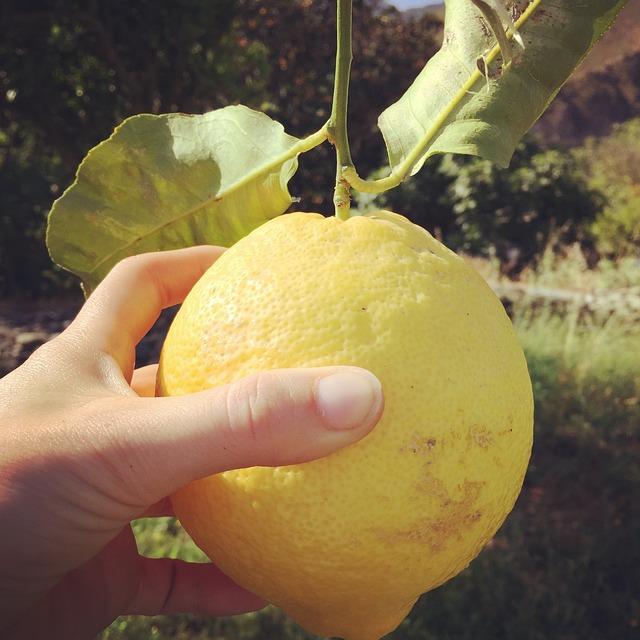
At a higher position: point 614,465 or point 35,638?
point 35,638

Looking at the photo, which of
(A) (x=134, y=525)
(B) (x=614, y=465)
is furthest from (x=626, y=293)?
(A) (x=134, y=525)

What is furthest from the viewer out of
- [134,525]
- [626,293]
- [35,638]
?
[626,293]

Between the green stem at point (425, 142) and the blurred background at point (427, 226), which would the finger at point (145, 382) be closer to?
the green stem at point (425, 142)

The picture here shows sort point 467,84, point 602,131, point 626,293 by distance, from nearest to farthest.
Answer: point 467,84 → point 626,293 → point 602,131

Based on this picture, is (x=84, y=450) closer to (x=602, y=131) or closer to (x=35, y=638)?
(x=35, y=638)

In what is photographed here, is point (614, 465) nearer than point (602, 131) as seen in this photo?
Yes

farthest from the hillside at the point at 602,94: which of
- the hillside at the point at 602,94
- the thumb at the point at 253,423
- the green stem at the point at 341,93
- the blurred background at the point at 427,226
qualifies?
the thumb at the point at 253,423

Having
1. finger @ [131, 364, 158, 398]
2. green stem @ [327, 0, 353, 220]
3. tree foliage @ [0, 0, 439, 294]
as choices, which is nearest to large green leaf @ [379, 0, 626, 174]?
green stem @ [327, 0, 353, 220]
